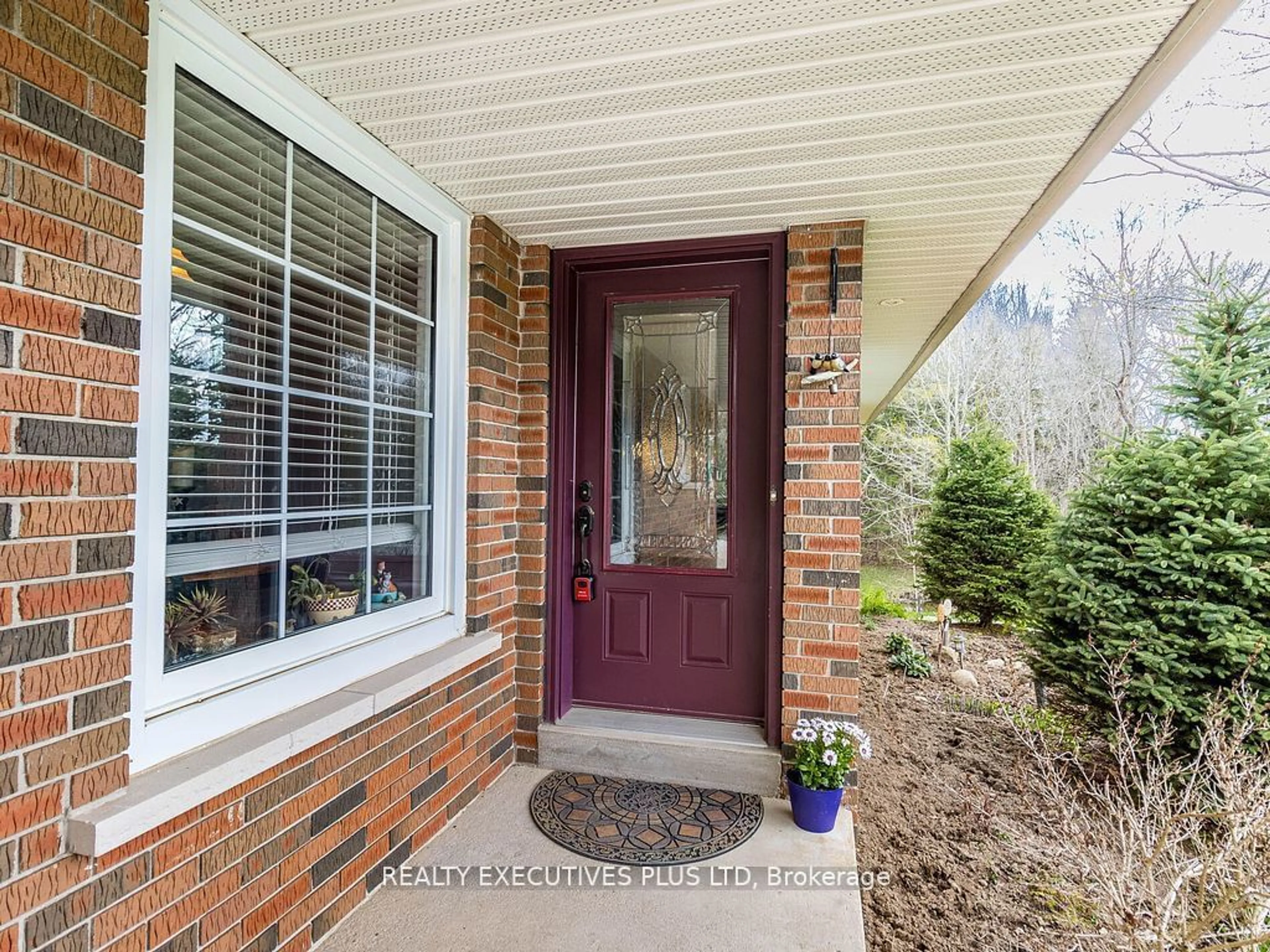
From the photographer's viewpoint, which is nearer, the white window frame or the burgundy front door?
the white window frame

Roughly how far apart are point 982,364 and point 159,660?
40.2ft

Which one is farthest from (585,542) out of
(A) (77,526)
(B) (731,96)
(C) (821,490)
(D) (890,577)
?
(D) (890,577)

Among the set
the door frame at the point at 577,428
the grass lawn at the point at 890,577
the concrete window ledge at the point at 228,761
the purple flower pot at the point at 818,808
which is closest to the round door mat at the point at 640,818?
the purple flower pot at the point at 818,808

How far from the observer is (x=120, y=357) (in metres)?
1.40

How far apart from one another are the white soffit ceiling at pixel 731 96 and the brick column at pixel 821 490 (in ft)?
0.79

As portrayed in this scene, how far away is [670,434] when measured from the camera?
127 inches

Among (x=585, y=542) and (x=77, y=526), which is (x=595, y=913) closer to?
(x=585, y=542)

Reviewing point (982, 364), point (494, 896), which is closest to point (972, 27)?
point (494, 896)

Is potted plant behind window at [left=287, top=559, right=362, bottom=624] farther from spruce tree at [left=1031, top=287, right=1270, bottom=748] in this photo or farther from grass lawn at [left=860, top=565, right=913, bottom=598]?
grass lawn at [left=860, top=565, right=913, bottom=598]

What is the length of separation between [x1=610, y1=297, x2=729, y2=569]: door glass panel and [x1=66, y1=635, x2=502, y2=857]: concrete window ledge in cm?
122

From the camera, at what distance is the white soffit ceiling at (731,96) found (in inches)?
63.3

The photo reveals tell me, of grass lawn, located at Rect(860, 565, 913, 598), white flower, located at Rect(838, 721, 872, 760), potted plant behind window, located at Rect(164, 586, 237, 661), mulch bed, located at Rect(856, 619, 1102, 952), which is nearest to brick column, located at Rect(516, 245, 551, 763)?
white flower, located at Rect(838, 721, 872, 760)

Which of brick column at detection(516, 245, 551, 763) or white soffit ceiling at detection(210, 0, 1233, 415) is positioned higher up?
white soffit ceiling at detection(210, 0, 1233, 415)

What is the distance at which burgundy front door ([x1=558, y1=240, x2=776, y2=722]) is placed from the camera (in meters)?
3.09
